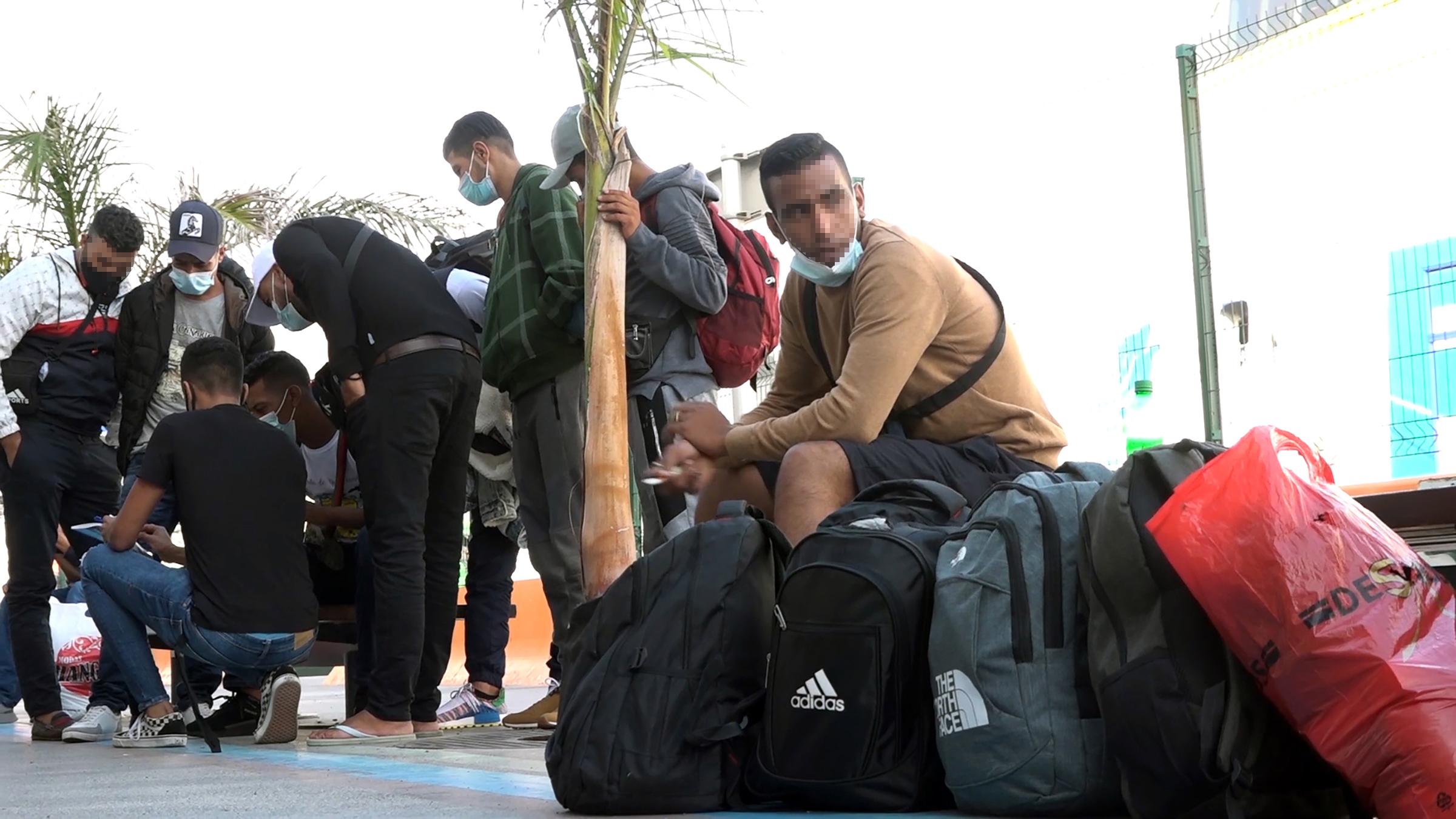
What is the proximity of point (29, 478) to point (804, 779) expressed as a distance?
3857 millimetres

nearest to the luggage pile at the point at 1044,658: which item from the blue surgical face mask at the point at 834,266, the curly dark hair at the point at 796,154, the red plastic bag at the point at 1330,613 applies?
the red plastic bag at the point at 1330,613

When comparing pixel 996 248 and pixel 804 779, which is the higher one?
pixel 996 248

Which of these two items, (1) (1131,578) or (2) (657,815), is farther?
(2) (657,815)

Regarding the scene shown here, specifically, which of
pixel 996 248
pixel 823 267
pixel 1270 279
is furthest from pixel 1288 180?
pixel 823 267

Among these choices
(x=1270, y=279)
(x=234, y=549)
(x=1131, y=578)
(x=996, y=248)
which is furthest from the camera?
(x=996, y=248)

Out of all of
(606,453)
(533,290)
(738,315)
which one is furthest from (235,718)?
(606,453)

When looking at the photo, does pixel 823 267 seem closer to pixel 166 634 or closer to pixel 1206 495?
pixel 1206 495

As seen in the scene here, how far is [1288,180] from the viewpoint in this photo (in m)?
7.80

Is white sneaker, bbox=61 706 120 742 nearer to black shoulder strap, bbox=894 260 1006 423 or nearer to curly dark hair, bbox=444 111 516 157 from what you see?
curly dark hair, bbox=444 111 516 157

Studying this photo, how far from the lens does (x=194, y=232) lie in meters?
5.77

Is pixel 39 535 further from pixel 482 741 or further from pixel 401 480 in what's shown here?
pixel 482 741

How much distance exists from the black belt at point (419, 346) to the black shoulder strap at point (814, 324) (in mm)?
1470

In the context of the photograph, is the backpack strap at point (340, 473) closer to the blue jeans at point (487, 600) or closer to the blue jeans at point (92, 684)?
the blue jeans at point (487, 600)

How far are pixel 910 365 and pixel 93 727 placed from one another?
11.6 ft
